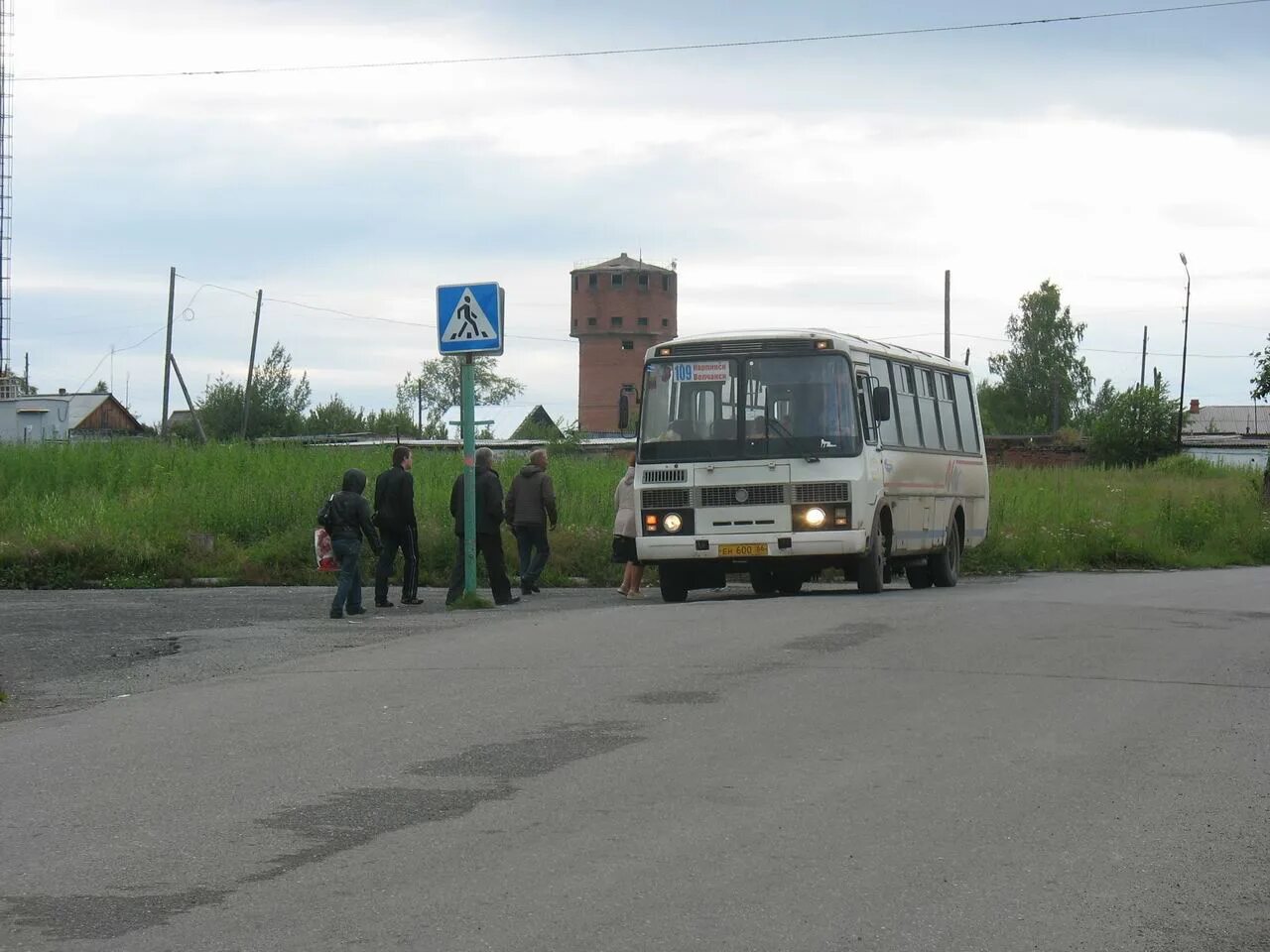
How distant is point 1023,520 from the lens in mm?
32781

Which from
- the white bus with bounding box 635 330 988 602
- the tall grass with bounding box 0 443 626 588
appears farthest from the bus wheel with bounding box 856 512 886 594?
the tall grass with bounding box 0 443 626 588

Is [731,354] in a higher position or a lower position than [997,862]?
higher

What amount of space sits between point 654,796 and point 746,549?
38.5 feet

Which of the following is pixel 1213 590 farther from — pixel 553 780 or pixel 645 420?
pixel 553 780

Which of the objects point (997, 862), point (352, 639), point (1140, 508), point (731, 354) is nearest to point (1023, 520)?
point (1140, 508)

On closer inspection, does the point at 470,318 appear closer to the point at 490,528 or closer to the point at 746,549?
the point at 490,528

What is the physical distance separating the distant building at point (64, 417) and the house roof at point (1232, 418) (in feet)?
227

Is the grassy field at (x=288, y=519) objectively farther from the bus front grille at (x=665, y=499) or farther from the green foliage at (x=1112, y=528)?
the bus front grille at (x=665, y=499)

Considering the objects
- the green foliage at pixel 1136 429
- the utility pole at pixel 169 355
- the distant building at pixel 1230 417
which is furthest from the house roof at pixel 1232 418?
the utility pole at pixel 169 355

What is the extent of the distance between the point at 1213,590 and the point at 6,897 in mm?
18594

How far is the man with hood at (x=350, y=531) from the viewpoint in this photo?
17.8 m

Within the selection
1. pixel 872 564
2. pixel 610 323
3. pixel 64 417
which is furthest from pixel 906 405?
pixel 610 323

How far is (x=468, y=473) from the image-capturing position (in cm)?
1775

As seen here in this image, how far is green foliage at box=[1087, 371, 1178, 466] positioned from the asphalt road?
2571 inches
